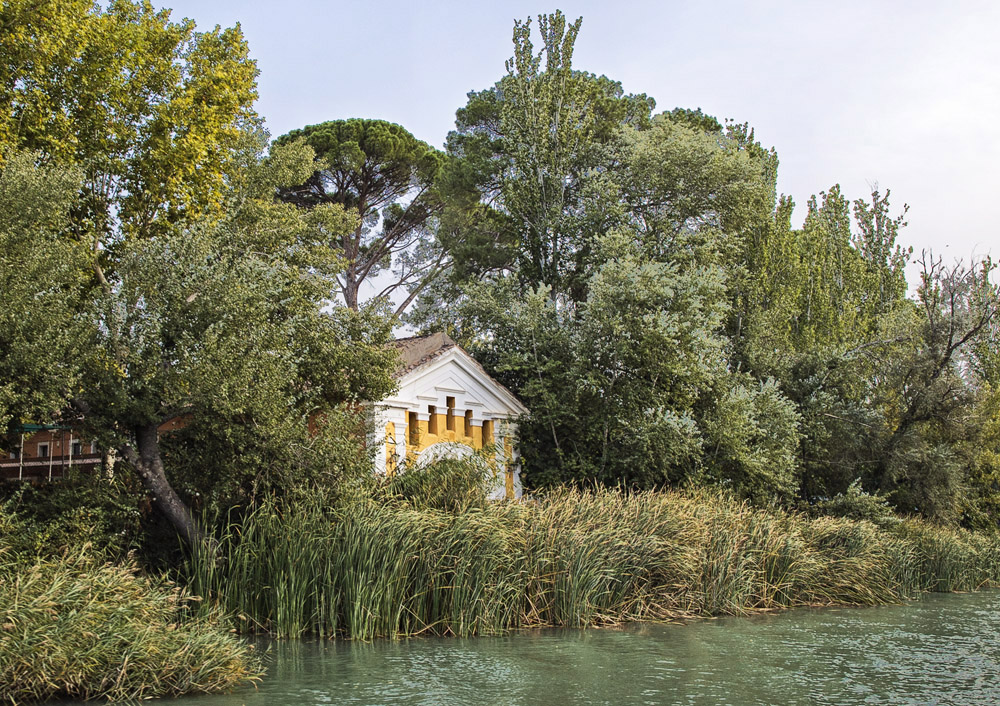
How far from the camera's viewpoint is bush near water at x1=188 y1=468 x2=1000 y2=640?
14.8m

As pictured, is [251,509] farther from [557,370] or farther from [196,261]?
[557,370]

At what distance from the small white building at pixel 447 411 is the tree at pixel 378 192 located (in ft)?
47.3

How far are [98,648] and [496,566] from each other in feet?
22.1

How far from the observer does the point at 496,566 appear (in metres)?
15.6

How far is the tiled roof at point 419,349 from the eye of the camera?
23478mm

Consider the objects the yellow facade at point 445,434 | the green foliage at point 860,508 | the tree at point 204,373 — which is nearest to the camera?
the tree at point 204,373

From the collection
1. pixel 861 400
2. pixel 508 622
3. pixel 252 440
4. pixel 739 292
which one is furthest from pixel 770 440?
pixel 252 440

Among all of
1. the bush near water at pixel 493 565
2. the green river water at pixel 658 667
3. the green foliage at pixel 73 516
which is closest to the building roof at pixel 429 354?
the bush near water at pixel 493 565

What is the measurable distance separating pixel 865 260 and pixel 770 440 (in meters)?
17.8

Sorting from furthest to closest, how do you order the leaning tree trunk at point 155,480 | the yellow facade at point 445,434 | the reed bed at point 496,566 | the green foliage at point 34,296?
the yellow facade at point 445,434
the leaning tree trunk at point 155,480
the reed bed at point 496,566
the green foliage at point 34,296

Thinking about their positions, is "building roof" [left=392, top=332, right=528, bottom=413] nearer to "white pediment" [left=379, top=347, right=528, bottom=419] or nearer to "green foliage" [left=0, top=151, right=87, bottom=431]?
"white pediment" [left=379, top=347, right=528, bottom=419]

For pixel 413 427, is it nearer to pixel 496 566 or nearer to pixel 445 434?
pixel 445 434

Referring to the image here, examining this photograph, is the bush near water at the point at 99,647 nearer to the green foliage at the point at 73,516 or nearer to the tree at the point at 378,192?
the green foliage at the point at 73,516

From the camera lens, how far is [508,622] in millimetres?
15711
